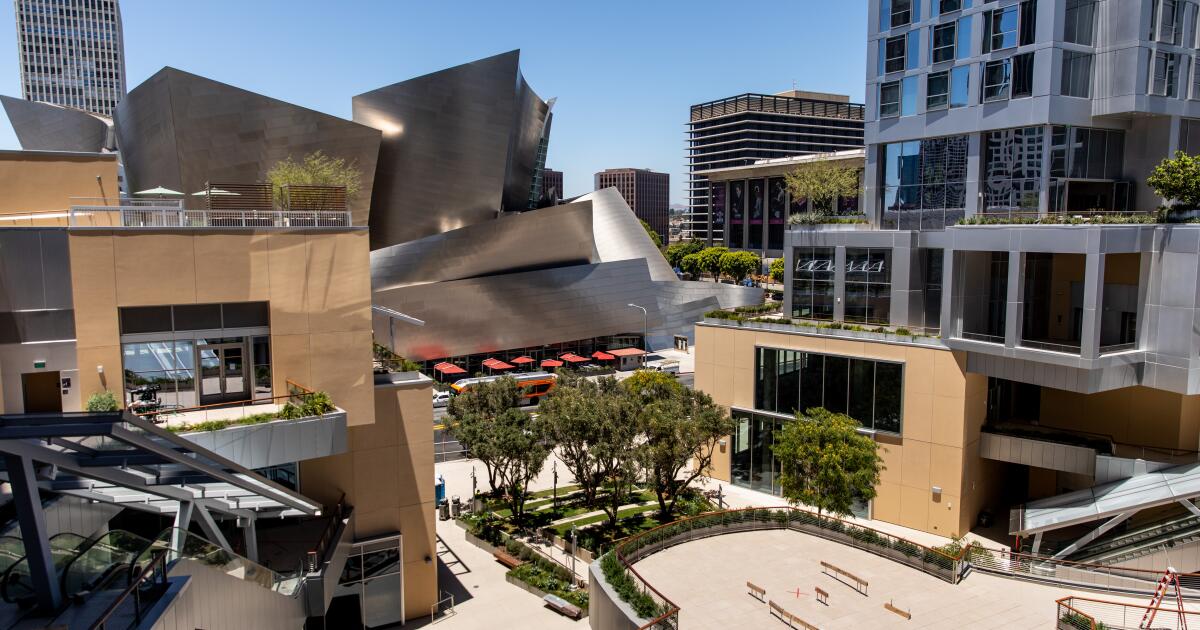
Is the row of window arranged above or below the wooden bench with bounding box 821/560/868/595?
above

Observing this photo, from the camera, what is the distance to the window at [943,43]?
30.4 meters

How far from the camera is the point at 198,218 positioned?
1766 cm

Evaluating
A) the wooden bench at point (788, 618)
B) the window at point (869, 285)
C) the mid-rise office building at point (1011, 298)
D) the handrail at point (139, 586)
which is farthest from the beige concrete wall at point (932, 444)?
the handrail at point (139, 586)

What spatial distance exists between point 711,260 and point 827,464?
8736 cm

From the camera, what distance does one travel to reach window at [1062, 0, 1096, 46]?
90.5 feet

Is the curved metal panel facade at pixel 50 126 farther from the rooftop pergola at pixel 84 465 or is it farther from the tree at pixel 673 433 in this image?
the rooftop pergola at pixel 84 465

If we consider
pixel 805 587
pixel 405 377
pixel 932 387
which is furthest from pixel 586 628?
pixel 932 387

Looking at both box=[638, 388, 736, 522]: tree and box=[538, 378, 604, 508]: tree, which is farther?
box=[538, 378, 604, 508]: tree

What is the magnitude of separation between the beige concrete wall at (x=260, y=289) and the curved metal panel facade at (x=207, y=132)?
2954cm

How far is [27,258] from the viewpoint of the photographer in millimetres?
16406

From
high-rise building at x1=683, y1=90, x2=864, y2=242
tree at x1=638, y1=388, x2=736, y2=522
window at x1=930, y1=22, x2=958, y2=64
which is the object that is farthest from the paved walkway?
high-rise building at x1=683, y1=90, x2=864, y2=242

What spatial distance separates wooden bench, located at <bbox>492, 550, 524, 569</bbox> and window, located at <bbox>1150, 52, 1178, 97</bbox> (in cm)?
2955

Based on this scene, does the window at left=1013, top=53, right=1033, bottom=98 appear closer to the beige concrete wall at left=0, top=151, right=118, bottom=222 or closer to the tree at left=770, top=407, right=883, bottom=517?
the tree at left=770, top=407, right=883, bottom=517

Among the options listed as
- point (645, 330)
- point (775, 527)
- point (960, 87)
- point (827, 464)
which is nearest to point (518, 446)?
point (775, 527)
